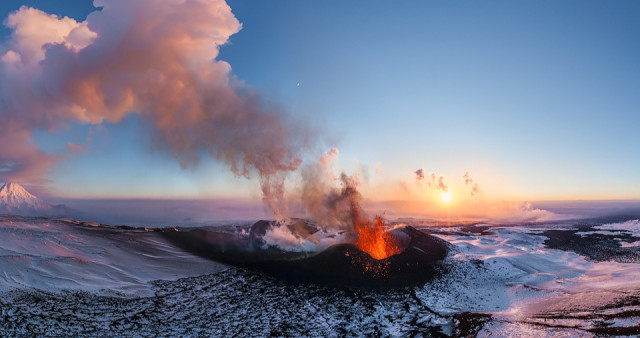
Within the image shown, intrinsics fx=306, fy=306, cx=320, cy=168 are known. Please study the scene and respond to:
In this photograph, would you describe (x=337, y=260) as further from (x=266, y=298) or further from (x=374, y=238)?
(x=266, y=298)

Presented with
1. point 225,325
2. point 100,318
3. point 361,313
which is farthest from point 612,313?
point 100,318

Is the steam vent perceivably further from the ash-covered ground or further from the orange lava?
the ash-covered ground

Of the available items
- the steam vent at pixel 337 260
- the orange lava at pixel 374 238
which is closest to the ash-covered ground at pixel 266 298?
the steam vent at pixel 337 260

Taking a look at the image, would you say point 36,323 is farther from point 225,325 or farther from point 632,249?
point 632,249

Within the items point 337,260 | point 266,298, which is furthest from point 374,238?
point 266,298

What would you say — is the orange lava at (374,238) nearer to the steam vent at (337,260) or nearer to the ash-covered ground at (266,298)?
the steam vent at (337,260)

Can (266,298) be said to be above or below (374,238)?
below
